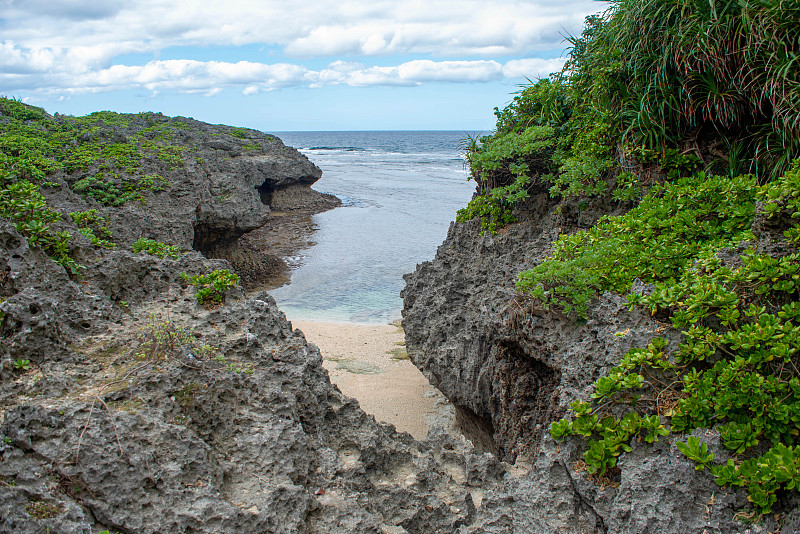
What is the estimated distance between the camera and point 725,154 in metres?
6.28

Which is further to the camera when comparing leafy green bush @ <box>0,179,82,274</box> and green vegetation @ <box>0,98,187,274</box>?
green vegetation @ <box>0,98,187,274</box>

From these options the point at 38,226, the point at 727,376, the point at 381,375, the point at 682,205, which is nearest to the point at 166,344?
the point at 38,226

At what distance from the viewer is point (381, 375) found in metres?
9.59

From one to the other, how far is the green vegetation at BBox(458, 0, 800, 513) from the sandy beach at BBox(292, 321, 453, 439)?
9.55 ft

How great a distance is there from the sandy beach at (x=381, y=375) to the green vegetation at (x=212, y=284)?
3.58 metres

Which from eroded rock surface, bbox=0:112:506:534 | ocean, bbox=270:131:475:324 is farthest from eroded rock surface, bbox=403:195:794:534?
ocean, bbox=270:131:475:324

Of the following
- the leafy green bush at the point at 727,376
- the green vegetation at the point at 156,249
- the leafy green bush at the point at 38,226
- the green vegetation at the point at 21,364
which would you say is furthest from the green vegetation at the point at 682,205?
the leafy green bush at the point at 38,226

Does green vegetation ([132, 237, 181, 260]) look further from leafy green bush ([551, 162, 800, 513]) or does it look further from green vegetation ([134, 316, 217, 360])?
leafy green bush ([551, 162, 800, 513])

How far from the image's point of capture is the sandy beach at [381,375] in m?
8.00

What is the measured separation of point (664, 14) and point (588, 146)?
5.46ft

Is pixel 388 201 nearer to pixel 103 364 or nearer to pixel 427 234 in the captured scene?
pixel 427 234

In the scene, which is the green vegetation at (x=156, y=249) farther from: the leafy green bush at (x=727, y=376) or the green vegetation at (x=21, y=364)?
the leafy green bush at (x=727, y=376)

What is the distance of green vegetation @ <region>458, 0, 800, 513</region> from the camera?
11.0 feet

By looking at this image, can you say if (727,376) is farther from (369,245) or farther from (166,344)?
(369,245)
